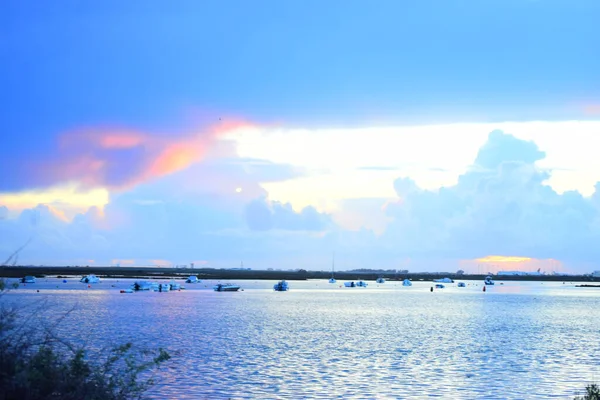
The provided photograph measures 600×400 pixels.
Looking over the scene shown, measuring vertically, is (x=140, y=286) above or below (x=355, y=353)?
above

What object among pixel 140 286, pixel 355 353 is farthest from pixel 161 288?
pixel 355 353

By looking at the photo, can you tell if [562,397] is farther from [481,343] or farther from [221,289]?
[221,289]

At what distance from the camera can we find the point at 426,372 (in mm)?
40625

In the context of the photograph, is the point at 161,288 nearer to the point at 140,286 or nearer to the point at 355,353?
the point at 140,286

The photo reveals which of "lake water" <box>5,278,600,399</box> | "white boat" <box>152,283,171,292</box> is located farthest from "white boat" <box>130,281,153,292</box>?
"lake water" <box>5,278,600,399</box>

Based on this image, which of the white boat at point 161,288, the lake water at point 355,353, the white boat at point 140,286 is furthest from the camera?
the white boat at point 161,288

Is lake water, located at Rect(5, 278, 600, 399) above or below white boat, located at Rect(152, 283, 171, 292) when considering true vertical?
below

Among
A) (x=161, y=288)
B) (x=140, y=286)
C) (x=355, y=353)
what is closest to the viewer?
(x=355, y=353)

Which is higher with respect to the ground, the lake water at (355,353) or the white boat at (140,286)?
the white boat at (140,286)

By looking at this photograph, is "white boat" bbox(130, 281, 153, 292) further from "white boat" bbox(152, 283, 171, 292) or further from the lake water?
the lake water

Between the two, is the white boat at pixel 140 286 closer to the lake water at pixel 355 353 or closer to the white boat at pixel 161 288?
the white boat at pixel 161 288

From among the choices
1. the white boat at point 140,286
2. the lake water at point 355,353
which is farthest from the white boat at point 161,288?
the lake water at point 355,353

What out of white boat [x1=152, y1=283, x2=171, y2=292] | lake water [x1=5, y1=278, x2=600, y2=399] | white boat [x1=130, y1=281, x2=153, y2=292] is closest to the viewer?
lake water [x1=5, y1=278, x2=600, y2=399]

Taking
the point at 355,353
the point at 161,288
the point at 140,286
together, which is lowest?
the point at 355,353
